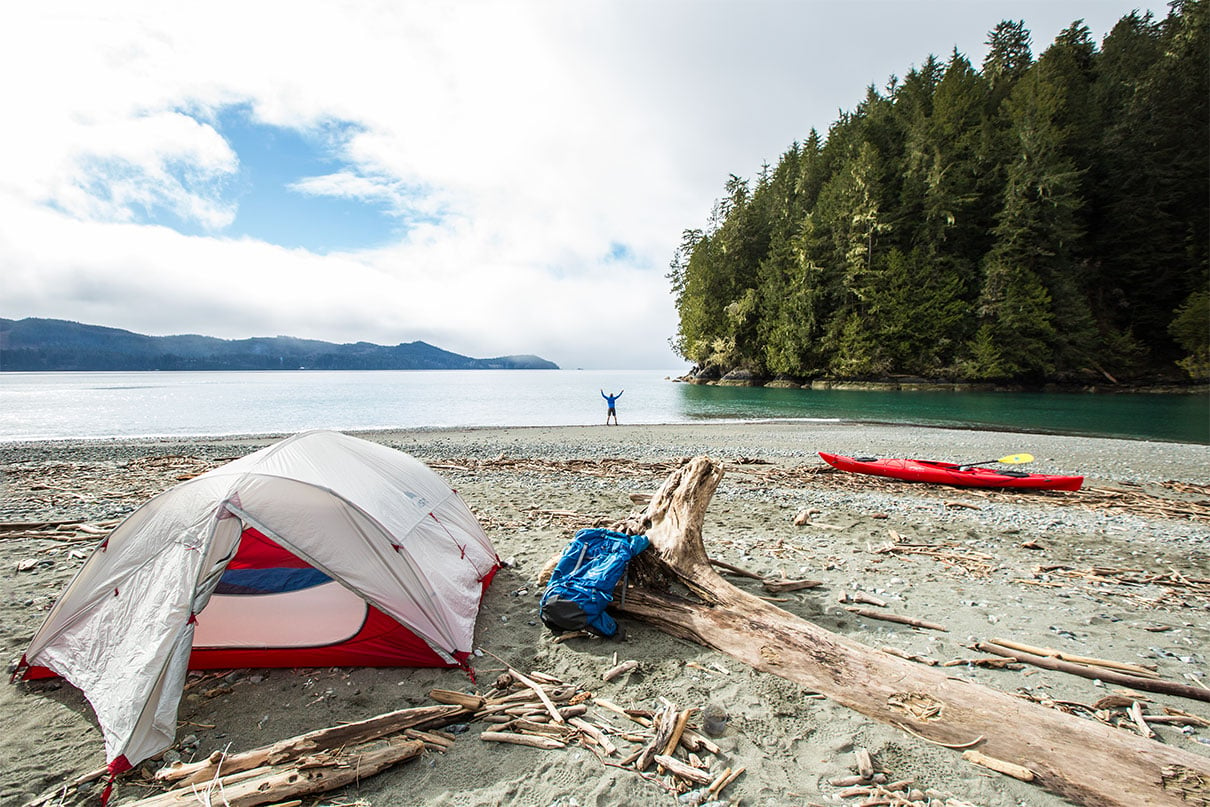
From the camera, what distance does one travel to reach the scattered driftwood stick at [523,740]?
11.5ft

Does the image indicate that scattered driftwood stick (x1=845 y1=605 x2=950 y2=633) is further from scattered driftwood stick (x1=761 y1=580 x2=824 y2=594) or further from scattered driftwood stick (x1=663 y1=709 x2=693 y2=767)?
scattered driftwood stick (x1=663 y1=709 x2=693 y2=767)

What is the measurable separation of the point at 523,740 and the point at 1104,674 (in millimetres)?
4574

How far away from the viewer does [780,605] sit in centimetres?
561

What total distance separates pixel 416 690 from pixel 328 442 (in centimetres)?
267

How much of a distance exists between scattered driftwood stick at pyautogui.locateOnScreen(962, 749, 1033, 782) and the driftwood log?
0.08 ft

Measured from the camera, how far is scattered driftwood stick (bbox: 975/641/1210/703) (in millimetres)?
3904

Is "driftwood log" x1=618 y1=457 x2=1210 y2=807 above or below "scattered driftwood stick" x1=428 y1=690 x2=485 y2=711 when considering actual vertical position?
above

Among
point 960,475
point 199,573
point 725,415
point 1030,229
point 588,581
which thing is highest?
point 1030,229

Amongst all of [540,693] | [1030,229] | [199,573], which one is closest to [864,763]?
[540,693]

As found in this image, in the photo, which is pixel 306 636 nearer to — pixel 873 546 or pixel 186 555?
pixel 186 555

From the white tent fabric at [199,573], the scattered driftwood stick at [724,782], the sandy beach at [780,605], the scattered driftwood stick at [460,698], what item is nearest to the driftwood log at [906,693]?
the sandy beach at [780,605]

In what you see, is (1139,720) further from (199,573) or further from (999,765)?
(199,573)

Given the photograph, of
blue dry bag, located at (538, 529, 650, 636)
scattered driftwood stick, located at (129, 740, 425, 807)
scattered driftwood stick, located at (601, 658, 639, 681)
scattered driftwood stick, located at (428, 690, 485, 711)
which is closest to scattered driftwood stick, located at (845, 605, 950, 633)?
blue dry bag, located at (538, 529, 650, 636)

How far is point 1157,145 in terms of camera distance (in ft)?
154
